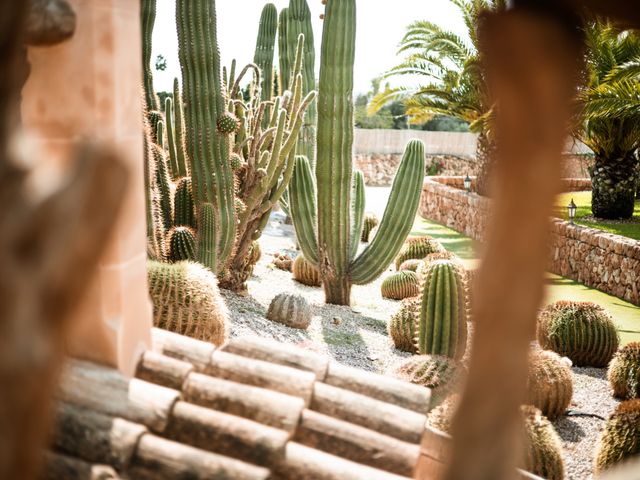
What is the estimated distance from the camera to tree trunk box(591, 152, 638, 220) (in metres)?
13.7

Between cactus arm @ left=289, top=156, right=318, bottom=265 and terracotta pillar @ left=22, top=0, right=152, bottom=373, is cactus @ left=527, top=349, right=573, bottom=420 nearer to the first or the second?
cactus arm @ left=289, top=156, right=318, bottom=265

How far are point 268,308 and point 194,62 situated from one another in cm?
264

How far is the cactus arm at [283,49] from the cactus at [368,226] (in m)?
3.06

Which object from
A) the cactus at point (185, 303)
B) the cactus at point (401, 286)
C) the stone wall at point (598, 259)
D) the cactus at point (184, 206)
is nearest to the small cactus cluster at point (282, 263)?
the cactus at point (401, 286)

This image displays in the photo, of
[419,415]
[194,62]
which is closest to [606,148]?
[194,62]

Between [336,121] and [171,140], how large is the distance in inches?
72.9

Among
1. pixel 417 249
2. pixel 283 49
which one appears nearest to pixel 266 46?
pixel 283 49

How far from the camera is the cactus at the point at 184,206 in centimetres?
709

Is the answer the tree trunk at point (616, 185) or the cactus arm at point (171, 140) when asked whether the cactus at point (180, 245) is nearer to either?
the cactus arm at point (171, 140)

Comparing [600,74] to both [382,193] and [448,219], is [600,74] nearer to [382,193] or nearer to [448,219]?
[448,219]

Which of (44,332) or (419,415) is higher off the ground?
(44,332)

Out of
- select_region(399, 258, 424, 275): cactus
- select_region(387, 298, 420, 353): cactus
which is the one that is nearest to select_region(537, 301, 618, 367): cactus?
select_region(387, 298, 420, 353): cactus

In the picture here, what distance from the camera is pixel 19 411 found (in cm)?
90

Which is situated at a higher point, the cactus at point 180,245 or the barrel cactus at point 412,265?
the cactus at point 180,245
